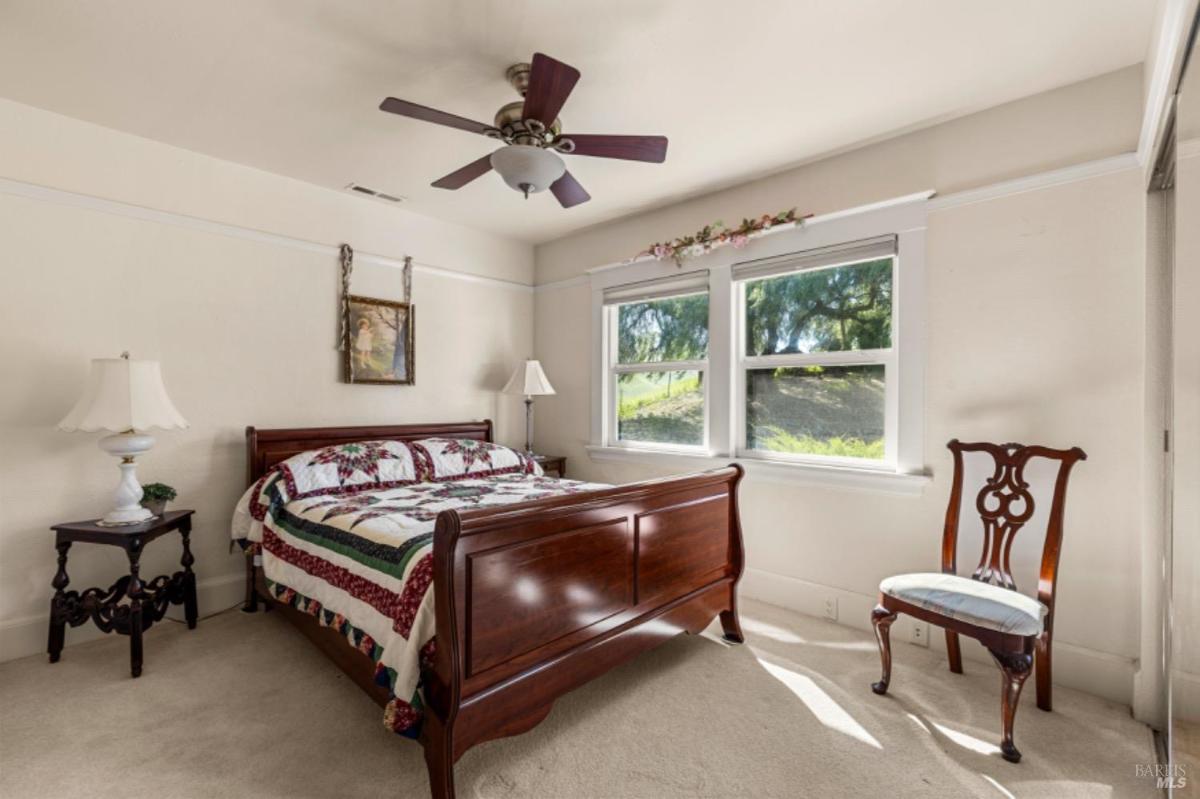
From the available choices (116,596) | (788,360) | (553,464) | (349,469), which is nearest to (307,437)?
(349,469)

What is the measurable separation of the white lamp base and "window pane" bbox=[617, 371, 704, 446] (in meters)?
2.85

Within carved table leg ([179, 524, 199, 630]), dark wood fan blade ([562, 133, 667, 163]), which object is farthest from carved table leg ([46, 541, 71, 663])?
dark wood fan blade ([562, 133, 667, 163])

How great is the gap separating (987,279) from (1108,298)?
1.42 feet

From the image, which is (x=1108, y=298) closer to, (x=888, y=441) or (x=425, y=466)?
(x=888, y=441)

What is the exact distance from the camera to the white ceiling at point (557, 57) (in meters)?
1.88

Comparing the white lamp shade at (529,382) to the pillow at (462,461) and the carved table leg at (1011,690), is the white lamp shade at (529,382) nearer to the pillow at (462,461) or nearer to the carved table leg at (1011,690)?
the pillow at (462,461)

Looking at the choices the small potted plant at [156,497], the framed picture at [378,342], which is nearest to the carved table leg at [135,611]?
the small potted plant at [156,497]

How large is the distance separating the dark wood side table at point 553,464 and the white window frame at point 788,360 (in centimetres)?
29

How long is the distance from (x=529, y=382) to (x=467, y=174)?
1.94 meters

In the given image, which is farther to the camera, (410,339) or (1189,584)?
(410,339)

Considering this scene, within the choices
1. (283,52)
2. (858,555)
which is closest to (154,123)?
(283,52)

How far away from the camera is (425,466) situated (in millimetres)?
3324

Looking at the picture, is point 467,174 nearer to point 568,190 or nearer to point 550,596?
point 568,190

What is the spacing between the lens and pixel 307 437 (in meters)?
3.32
